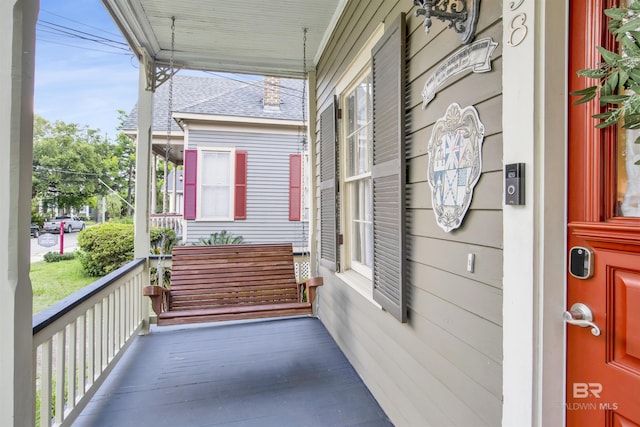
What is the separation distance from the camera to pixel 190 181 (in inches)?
247

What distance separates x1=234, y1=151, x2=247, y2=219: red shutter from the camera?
6871 mm

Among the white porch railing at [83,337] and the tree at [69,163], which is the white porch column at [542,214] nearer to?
the white porch railing at [83,337]

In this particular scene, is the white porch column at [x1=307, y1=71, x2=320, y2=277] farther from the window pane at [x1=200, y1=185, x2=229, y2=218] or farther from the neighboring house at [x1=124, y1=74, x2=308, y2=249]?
the window pane at [x1=200, y1=185, x2=229, y2=218]

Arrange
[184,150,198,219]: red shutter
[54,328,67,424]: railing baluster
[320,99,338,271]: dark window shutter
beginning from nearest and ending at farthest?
[54,328,67,424]: railing baluster, [320,99,338,271]: dark window shutter, [184,150,198,219]: red shutter

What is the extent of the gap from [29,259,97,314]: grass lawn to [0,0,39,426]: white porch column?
4512mm

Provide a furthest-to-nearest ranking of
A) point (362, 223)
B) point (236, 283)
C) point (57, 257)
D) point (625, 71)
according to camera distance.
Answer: point (57, 257) < point (236, 283) < point (362, 223) < point (625, 71)

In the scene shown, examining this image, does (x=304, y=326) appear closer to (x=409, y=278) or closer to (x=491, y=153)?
(x=409, y=278)

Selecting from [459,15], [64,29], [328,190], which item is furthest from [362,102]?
→ [64,29]

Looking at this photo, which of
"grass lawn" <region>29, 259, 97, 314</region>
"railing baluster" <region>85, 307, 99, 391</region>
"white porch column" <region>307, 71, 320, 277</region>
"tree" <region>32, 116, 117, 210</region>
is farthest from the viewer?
"tree" <region>32, 116, 117, 210</region>

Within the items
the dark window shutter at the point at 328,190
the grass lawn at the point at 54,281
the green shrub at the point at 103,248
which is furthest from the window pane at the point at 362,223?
the green shrub at the point at 103,248

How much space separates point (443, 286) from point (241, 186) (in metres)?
6.01

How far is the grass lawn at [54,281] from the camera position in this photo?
5.29 meters

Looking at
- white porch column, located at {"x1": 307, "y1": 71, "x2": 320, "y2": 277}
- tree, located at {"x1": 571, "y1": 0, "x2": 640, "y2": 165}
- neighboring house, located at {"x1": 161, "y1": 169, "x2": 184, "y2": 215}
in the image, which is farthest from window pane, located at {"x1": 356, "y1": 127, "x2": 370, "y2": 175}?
neighboring house, located at {"x1": 161, "y1": 169, "x2": 184, "y2": 215}

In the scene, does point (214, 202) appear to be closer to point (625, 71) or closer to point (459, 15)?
point (459, 15)
